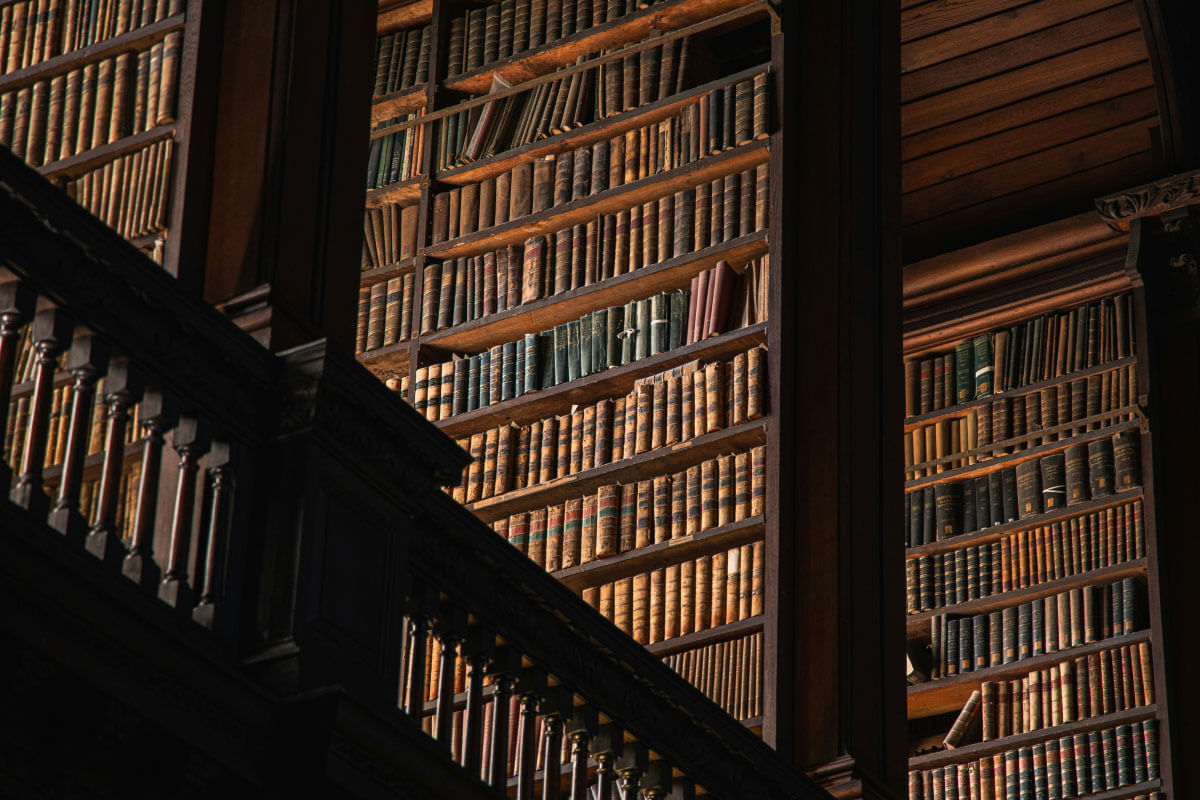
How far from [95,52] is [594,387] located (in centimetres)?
144

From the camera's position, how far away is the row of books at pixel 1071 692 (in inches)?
227

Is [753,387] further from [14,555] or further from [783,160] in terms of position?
[14,555]

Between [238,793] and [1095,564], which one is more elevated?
[1095,564]

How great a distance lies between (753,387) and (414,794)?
188 cm

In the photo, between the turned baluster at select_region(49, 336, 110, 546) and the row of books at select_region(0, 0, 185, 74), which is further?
the row of books at select_region(0, 0, 185, 74)

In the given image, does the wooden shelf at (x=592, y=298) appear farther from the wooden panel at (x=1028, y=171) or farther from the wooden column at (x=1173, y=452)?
the wooden panel at (x=1028, y=171)

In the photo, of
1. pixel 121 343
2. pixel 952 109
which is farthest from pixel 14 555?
pixel 952 109

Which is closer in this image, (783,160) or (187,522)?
(187,522)

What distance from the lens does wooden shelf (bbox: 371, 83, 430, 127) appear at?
571 centimetres

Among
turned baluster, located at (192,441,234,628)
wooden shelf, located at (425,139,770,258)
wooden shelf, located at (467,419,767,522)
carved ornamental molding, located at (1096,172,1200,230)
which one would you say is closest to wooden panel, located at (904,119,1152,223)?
carved ornamental molding, located at (1096,172,1200,230)

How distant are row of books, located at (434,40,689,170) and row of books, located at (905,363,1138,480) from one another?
5.52ft

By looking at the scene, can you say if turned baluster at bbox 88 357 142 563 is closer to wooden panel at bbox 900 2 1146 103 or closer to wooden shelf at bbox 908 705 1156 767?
wooden shelf at bbox 908 705 1156 767

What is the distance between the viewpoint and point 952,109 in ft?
21.9

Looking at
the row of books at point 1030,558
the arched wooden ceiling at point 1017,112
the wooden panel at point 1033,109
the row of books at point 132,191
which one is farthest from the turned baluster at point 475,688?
the wooden panel at point 1033,109
